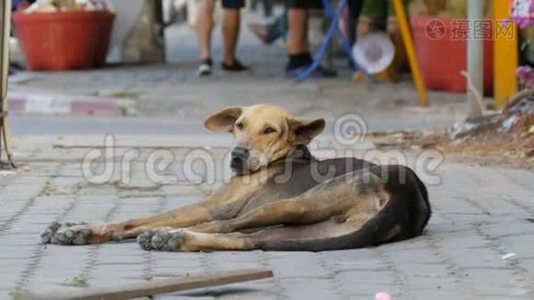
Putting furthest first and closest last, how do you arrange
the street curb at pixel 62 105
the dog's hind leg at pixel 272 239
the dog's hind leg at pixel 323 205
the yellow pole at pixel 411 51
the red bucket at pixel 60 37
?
the red bucket at pixel 60 37
the street curb at pixel 62 105
the yellow pole at pixel 411 51
the dog's hind leg at pixel 323 205
the dog's hind leg at pixel 272 239

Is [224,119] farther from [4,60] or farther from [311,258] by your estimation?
[4,60]

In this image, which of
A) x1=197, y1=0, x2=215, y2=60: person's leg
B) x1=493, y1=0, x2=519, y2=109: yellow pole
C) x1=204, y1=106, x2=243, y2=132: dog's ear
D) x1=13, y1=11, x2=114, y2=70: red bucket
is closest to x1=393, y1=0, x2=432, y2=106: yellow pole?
x1=493, y1=0, x2=519, y2=109: yellow pole

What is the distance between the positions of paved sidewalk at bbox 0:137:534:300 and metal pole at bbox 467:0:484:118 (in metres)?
2.42

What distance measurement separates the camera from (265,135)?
6816 mm

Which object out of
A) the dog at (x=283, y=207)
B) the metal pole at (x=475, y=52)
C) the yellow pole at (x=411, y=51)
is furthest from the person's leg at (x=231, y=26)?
the dog at (x=283, y=207)

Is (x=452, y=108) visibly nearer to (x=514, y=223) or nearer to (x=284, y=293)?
(x=514, y=223)

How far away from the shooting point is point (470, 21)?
35.2 feet

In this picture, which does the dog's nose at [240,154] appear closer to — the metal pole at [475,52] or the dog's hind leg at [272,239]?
the dog's hind leg at [272,239]

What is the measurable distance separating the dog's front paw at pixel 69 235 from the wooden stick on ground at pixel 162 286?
1.04 meters

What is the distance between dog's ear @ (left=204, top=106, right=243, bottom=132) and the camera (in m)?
7.05

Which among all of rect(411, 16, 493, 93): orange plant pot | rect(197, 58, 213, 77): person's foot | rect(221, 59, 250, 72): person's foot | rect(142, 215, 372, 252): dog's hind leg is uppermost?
rect(142, 215, 372, 252): dog's hind leg

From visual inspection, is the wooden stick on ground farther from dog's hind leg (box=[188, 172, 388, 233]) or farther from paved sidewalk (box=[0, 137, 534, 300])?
dog's hind leg (box=[188, 172, 388, 233])

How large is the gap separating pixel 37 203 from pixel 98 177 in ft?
3.55

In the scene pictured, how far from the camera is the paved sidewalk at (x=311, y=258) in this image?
5.54m
